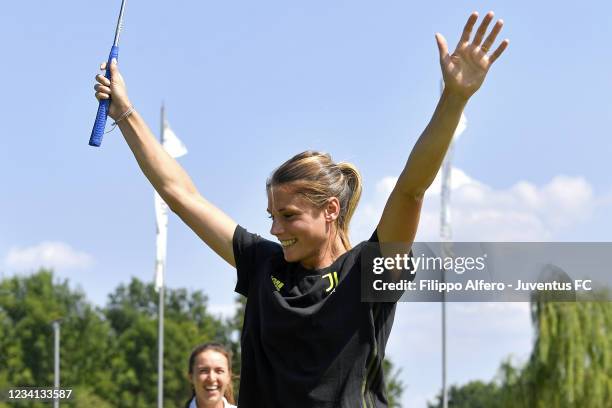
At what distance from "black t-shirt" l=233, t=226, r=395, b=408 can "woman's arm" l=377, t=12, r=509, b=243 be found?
5.2 inches

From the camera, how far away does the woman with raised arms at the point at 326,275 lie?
369 cm

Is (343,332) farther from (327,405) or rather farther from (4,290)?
(4,290)

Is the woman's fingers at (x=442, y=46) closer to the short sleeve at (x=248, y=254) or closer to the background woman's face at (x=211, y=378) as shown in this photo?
the short sleeve at (x=248, y=254)

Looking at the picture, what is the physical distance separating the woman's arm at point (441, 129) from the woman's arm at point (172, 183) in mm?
726

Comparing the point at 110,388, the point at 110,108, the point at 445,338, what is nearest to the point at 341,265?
the point at 110,108

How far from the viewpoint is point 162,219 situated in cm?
2588

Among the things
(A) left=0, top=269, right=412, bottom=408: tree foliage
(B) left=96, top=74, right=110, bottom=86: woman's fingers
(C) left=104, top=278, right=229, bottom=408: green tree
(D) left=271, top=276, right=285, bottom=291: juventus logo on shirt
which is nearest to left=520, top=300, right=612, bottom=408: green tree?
(B) left=96, top=74, right=110, bottom=86: woman's fingers

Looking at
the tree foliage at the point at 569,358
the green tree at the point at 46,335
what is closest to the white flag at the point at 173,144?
the tree foliage at the point at 569,358

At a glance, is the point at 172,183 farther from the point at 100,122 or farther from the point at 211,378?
the point at 211,378

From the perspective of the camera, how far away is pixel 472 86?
368 centimetres

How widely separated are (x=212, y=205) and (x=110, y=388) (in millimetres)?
60745

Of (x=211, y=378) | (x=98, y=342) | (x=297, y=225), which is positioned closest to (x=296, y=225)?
(x=297, y=225)

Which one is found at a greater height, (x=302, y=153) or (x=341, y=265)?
(x=302, y=153)

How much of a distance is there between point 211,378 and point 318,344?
476 centimetres
